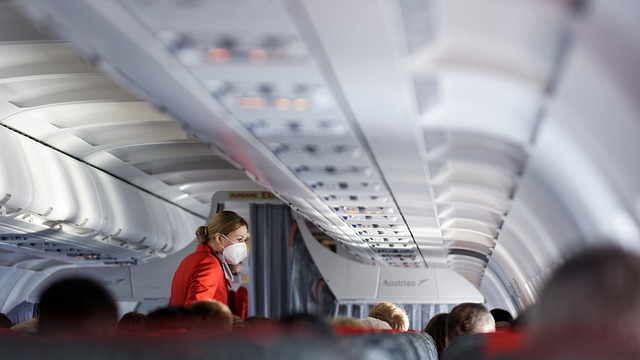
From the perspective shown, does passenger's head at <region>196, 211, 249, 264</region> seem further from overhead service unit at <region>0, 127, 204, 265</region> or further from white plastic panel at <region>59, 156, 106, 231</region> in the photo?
white plastic panel at <region>59, 156, 106, 231</region>

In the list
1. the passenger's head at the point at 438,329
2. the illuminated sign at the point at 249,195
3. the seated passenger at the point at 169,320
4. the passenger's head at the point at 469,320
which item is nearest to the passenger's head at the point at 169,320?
the seated passenger at the point at 169,320

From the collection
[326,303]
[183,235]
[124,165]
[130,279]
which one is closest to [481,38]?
[124,165]

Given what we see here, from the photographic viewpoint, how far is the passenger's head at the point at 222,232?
24.1 feet

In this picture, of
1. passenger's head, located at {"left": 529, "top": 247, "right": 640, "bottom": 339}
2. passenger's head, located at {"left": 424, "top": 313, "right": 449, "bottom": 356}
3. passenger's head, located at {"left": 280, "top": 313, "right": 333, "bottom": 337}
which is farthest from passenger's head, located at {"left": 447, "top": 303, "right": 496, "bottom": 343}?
passenger's head, located at {"left": 424, "top": 313, "right": 449, "bottom": 356}

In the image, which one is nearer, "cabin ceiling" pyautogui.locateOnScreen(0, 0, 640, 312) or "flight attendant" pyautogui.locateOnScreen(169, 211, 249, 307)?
"cabin ceiling" pyautogui.locateOnScreen(0, 0, 640, 312)

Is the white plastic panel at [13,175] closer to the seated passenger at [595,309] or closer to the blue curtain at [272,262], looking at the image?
the blue curtain at [272,262]

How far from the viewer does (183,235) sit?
1725 cm

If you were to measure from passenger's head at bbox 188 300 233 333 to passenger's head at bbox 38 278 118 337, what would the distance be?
0.93 meters

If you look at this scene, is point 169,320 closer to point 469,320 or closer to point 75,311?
point 75,311

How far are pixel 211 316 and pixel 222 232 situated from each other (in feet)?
9.80

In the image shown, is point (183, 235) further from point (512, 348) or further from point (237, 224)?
point (512, 348)

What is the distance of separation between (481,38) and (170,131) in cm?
848

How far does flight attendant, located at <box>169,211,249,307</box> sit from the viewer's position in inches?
275

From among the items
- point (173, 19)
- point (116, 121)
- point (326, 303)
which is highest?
point (116, 121)
